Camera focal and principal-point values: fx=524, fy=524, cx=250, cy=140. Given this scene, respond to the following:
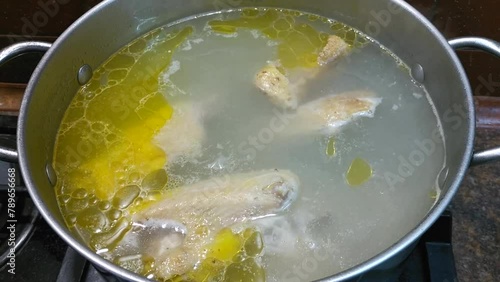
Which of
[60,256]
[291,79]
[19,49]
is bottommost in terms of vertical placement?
[60,256]

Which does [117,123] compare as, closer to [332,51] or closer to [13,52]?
[13,52]

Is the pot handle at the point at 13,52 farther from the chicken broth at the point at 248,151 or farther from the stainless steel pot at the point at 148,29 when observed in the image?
the chicken broth at the point at 248,151

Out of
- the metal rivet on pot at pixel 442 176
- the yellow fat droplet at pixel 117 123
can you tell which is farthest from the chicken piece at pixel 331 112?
the yellow fat droplet at pixel 117 123

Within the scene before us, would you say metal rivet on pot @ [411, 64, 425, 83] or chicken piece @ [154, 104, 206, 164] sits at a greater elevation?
metal rivet on pot @ [411, 64, 425, 83]

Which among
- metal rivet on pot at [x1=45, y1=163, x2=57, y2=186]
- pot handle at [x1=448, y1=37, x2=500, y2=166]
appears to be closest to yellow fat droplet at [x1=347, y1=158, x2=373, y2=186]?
pot handle at [x1=448, y1=37, x2=500, y2=166]

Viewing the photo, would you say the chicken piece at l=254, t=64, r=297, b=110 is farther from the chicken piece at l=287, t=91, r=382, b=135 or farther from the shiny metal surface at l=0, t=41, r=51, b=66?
the shiny metal surface at l=0, t=41, r=51, b=66

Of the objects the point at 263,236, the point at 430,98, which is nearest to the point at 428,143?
the point at 430,98

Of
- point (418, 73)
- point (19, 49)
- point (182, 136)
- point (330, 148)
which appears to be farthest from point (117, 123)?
point (418, 73)
